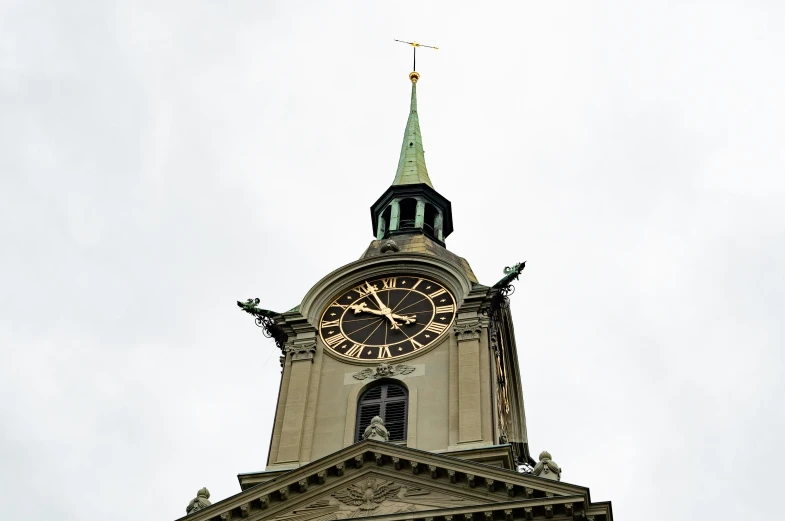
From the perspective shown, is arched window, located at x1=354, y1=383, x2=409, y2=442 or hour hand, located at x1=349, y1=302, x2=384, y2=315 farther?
hour hand, located at x1=349, y1=302, x2=384, y2=315

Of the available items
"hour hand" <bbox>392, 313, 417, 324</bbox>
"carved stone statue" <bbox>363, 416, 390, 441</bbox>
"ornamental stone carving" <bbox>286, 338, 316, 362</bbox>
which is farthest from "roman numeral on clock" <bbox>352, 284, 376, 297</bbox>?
"carved stone statue" <bbox>363, 416, 390, 441</bbox>

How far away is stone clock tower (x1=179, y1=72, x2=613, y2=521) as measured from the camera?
1737 inches

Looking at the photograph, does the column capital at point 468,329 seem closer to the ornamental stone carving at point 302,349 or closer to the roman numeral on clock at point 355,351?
the roman numeral on clock at point 355,351

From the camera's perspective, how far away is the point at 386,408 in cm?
5206

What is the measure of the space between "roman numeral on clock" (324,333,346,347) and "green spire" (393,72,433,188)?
540 inches

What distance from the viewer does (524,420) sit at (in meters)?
60.0

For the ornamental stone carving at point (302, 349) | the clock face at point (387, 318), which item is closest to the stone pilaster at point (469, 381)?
the clock face at point (387, 318)

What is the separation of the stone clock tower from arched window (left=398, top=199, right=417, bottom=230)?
1729 mm

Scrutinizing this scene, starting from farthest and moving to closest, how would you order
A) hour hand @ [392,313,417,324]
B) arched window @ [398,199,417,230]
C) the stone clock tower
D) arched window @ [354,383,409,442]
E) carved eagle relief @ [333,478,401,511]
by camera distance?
arched window @ [398,199,417,230] → hour hand @ [392,313,417,324] → arched window @ [354,383,409,442] → carved eagle relief @ [333,478,401,511] → the stone clock tower

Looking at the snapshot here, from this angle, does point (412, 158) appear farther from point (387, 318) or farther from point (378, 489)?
point (378, 489)

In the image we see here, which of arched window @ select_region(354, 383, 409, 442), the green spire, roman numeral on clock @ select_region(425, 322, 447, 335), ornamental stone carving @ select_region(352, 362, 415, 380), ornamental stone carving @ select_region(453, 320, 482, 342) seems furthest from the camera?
the green spire

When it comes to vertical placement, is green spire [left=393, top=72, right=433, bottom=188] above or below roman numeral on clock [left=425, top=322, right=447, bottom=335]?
above

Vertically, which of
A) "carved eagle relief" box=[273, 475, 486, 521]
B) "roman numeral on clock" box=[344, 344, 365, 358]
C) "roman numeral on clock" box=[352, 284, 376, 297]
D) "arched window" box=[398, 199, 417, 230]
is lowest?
"carved eagle relief" box=[273, 475, 486, 521]

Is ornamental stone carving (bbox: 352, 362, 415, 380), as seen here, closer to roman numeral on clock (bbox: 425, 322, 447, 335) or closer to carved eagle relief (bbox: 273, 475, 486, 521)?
roman numeral on clock (bbox: 425, 322, 447, 335)
